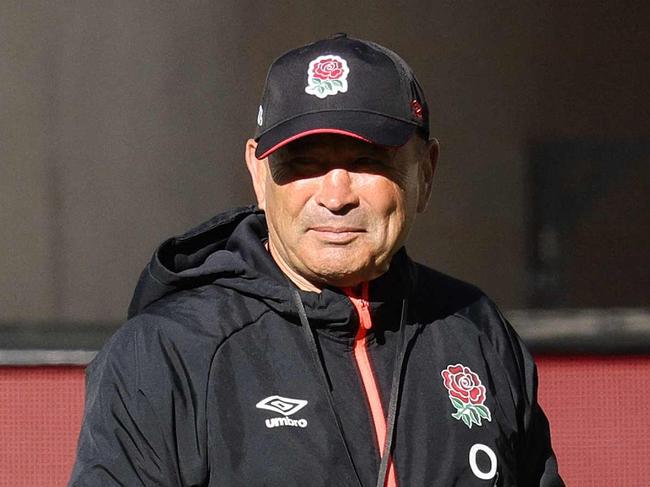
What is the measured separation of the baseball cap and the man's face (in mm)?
37

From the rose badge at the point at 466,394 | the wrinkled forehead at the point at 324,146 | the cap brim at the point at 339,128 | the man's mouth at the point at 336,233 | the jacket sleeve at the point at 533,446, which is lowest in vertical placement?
the jacket sleeve at the point at 533,446

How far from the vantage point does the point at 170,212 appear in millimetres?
4078

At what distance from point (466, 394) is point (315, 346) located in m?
0.26

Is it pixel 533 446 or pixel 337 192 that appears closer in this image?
pixel 337 192

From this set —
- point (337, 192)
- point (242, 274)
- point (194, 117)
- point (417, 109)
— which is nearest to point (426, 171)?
point (417, 109)

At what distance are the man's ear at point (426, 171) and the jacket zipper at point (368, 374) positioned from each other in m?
0.20

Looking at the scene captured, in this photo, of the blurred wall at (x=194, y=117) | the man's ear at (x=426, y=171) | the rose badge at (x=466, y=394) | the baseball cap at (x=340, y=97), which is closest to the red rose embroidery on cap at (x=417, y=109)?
the baseball cap at (x=340, y=97)

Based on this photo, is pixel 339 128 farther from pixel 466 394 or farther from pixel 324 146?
pixel 466 394

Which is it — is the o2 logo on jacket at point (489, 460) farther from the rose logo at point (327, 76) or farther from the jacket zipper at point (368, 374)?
the rose logo at point (327, 76)

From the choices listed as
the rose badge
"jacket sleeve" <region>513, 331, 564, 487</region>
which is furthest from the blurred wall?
the rose badge

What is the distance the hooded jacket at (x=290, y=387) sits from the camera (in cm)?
198

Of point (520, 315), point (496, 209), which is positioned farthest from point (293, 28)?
point (520, 315)

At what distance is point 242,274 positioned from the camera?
2.16 m

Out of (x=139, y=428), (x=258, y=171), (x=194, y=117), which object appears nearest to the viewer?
(x=139, y=428)
